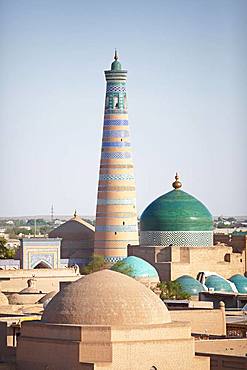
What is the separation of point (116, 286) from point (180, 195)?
2275 cm

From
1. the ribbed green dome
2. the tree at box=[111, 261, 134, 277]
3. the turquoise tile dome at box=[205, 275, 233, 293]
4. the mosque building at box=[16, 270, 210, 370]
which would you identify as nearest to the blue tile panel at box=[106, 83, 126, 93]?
the ribbed green dome

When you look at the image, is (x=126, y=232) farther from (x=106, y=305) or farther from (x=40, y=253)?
(x=106, y=305)

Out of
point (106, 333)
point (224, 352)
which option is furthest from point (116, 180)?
point (106, 333)

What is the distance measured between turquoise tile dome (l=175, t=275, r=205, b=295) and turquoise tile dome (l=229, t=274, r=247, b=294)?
145 cm

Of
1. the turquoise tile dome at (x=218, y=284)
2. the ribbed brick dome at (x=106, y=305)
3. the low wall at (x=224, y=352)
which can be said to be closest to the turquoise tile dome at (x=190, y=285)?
the turquoise tile dome at (x=218, y=284)

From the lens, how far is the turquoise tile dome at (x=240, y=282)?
41844 millimetres

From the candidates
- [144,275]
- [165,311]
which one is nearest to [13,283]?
[144,275]

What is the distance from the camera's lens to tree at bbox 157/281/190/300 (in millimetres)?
37803

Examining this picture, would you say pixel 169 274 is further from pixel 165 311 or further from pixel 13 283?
pixel 165 311

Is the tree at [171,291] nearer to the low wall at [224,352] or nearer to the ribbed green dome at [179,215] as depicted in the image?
the ribbed green dome at [179,215]

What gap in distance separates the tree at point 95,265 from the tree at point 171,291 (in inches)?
226

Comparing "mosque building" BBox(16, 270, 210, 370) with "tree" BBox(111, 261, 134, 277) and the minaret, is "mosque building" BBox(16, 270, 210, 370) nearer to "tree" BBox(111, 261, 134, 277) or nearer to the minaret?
"tree" BBox(111, 261, 134, 277)

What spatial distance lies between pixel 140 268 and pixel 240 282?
9.60ft

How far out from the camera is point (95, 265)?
46.3 meters
